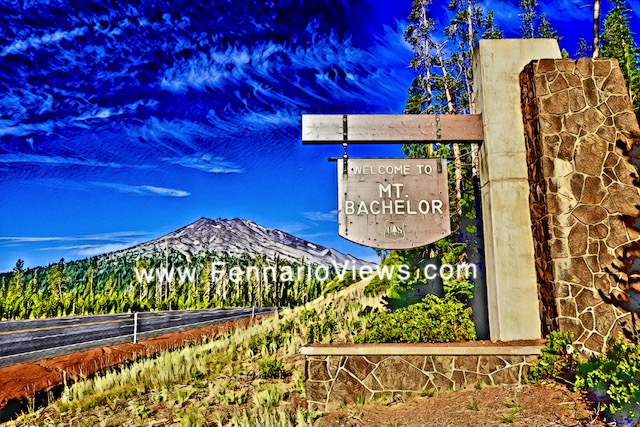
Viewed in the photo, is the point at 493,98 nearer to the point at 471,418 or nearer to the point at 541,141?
the point at 541,141

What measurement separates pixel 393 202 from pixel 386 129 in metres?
1.21

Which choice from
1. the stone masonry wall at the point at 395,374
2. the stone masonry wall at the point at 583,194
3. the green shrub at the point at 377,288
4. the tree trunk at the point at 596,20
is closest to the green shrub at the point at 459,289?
the stone masonry wall at the point at 583,194

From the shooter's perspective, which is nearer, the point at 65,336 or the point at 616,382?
the point at 616,382

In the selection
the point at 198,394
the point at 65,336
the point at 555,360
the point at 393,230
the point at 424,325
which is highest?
the point at 393,230

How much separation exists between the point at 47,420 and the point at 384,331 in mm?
5357

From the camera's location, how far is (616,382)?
4988 millimetres

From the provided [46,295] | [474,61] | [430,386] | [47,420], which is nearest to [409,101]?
[474,61]

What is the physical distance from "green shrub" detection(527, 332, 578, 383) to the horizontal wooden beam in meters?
3.28

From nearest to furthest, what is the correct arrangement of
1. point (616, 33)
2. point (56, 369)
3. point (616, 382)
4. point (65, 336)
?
point (616, 382) → point (56, 369) → point (65, 336) → point (616, 33)

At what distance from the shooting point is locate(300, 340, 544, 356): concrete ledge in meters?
6.63

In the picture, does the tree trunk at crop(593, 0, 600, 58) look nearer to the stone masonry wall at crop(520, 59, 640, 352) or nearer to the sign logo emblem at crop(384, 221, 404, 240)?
the stone masonry wall at crop(520, 59, 640, 352)

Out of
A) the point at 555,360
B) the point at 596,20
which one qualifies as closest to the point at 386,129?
the point at 555,360

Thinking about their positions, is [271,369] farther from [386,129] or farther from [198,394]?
[386,129]

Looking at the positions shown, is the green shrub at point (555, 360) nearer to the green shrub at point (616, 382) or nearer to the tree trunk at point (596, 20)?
the green shrub at point (616, 382)
